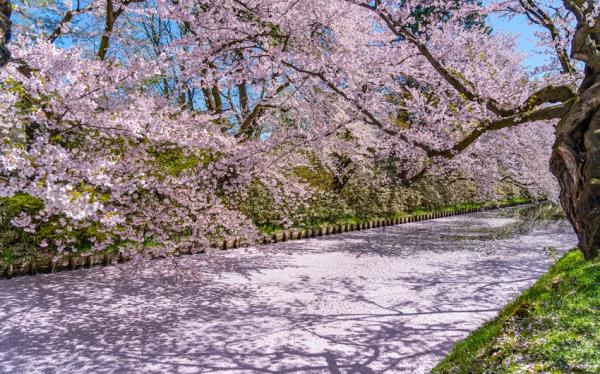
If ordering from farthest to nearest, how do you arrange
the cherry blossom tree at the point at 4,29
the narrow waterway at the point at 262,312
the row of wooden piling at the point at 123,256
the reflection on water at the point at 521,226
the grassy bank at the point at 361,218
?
1. the reflection on water at the point at 521,226
2. the grassy bank at the point at 361,218
3. the row of wooden piling at the point at 123,256
4. the narrow waterway at the point at 262,312
5. the cherry blossom tree at the point at 4,29

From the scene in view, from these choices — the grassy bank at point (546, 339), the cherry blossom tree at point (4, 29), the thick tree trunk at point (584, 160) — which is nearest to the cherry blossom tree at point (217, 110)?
the thick tree trunk at point (584, 160)

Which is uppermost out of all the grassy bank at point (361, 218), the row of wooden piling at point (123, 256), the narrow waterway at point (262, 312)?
the grassy bank at point (361, 218)

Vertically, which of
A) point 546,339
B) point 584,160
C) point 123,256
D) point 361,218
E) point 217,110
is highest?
point 217,110

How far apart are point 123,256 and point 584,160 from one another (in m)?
7.72

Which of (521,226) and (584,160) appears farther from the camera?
(521,226)

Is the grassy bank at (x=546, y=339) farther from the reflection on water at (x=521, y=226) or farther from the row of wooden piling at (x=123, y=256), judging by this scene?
the reflection on water at (x=521, y=226)

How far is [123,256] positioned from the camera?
Answer: 7.86 metres

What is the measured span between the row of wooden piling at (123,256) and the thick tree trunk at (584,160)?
540 centimetres

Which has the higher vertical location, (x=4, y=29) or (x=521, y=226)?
(x=4, y=29)

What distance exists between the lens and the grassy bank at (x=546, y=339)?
2.59 metres

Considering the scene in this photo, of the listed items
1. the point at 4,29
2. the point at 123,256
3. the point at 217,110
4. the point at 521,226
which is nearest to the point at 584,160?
the point at 4,29

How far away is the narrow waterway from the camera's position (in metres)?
3.82

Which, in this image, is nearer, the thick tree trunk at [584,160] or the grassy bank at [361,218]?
the thick tree trunk at [584,160]

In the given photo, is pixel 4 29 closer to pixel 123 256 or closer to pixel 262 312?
pixel 262 312
